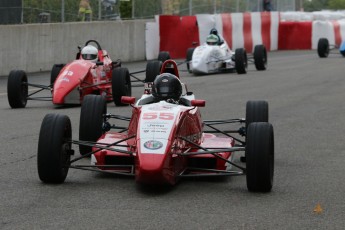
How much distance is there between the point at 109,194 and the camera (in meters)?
8.66

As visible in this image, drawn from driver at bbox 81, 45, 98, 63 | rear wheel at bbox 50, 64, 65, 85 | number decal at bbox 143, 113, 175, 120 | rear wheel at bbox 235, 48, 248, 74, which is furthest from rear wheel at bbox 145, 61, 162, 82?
number decal at bbox 143, 113, 175, 120

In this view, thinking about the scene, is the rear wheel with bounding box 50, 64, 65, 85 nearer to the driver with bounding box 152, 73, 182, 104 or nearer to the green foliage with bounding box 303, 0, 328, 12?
the driver with bounding box 152, 73, 182, 104

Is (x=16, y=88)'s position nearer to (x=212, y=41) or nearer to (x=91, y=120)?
(x=91, y=120)

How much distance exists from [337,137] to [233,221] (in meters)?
5.91

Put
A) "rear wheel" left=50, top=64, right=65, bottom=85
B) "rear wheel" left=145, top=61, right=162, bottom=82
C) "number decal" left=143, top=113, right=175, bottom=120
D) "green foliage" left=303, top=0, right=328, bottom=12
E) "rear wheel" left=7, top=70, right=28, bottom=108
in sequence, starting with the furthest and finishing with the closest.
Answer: "green foliage" left=303, top=0, right=328, bottom=12, "rear wheel" left=50, top=64, right=65, bottom=85, "rear wheel" left=145, top=61, right=162, bottom=82, "rear wheel" left=7, top=70, right=28, bottom=108, "number decal" left=143, top=113, right=175, bottom=120

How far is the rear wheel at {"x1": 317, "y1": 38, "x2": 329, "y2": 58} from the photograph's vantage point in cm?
3316

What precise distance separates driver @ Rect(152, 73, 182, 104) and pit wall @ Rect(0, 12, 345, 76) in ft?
49.5

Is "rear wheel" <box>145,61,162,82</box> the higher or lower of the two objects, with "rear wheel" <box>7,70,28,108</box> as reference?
higher

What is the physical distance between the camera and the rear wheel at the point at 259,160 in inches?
339

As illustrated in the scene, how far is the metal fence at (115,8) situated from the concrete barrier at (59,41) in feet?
1.31

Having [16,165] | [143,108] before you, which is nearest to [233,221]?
[143,108]

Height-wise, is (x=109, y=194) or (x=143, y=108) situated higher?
(x=143, y=108)

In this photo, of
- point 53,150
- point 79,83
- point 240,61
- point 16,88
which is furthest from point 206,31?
point 53,150

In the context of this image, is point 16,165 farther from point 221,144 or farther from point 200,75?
point 200,75
